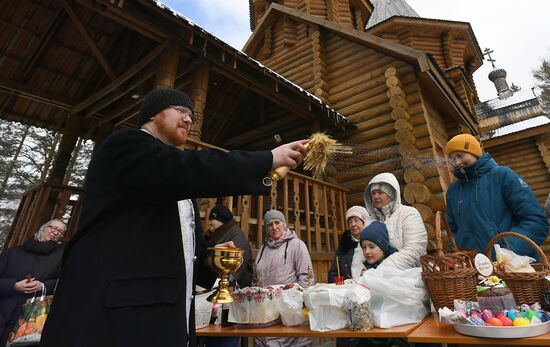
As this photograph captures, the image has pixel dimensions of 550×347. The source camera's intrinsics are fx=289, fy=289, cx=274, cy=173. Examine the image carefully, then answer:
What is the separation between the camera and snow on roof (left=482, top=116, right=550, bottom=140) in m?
12.0

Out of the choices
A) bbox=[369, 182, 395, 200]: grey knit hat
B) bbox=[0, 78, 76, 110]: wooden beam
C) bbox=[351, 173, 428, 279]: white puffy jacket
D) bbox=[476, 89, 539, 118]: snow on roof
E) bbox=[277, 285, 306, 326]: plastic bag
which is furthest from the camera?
Answer: bbox=[476, 89, 539, 118]: snow on roof

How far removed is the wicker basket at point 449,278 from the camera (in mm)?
1522

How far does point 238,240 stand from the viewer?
11.6 ft

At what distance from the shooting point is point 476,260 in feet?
5.43

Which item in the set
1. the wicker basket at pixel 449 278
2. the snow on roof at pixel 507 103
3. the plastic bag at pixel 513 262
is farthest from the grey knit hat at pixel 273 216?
the snow on roof at pixel 507 103

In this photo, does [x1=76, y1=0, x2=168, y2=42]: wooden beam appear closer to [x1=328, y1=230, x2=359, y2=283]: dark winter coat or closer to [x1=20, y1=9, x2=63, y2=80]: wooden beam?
[x1=20, y1=9, x2=63, y2=80]: wooden beam

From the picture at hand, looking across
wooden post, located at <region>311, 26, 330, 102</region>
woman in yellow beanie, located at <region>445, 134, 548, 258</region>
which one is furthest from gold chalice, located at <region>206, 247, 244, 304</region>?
wooden post, located at <region>311, 26, 330, 102</region>

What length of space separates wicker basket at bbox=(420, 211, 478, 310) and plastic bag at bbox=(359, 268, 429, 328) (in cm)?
8

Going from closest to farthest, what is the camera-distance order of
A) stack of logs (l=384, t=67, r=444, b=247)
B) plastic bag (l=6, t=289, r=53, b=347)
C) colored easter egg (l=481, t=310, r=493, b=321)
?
colored easter egg (l=481, t=310, r=493, b=321) < plastic bag (l=6, t=289, r=53, b=347) < stack of logs (l=384, t=67, r=444, b=247)

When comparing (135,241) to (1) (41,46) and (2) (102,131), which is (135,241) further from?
(2) (102,131)

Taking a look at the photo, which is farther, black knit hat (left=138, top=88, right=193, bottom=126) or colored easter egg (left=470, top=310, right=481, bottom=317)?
black knit hat (left=138, top=88, right=193, bottom=126)

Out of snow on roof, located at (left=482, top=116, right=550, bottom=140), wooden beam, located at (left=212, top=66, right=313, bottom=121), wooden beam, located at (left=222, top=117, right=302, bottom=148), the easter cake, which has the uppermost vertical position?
snow on roof, located at (left=482, top=116, right=550, bottom=140)

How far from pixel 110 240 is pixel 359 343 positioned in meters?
2.30

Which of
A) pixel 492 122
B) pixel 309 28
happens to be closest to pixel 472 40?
pixel 492 122
